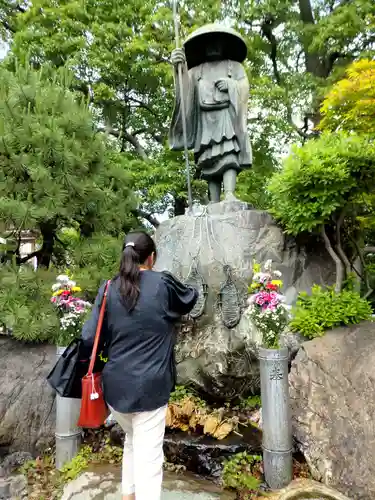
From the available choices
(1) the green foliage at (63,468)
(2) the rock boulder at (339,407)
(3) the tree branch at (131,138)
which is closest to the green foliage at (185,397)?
(1) the green foliage at (63,468)

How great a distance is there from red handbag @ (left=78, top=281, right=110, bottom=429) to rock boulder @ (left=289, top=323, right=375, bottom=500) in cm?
195

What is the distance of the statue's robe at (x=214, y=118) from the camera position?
5.41m

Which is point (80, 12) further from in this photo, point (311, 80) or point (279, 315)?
point (279, 315)

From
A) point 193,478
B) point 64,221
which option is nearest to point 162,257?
point 64,221

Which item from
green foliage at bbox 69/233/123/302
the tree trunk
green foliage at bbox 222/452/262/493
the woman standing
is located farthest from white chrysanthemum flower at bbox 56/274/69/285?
green foliage at bbox 222/452/262/493

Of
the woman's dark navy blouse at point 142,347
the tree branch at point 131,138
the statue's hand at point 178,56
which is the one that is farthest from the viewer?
the tree branch at point 131,138

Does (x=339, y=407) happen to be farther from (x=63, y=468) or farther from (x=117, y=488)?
(x=63, y=468)

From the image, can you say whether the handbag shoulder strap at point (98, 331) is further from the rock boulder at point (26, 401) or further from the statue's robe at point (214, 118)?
the statue's robe at point (214, 118)

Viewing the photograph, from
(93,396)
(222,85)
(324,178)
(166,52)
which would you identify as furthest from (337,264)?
(166,52)

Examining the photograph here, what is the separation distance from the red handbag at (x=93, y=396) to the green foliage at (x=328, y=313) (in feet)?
8.51

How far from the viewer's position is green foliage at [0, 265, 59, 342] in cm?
503

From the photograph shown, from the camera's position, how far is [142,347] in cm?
218

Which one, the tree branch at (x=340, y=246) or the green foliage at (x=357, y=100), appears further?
the green foliage at (x=357, y=100)

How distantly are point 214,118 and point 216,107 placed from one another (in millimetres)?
146
